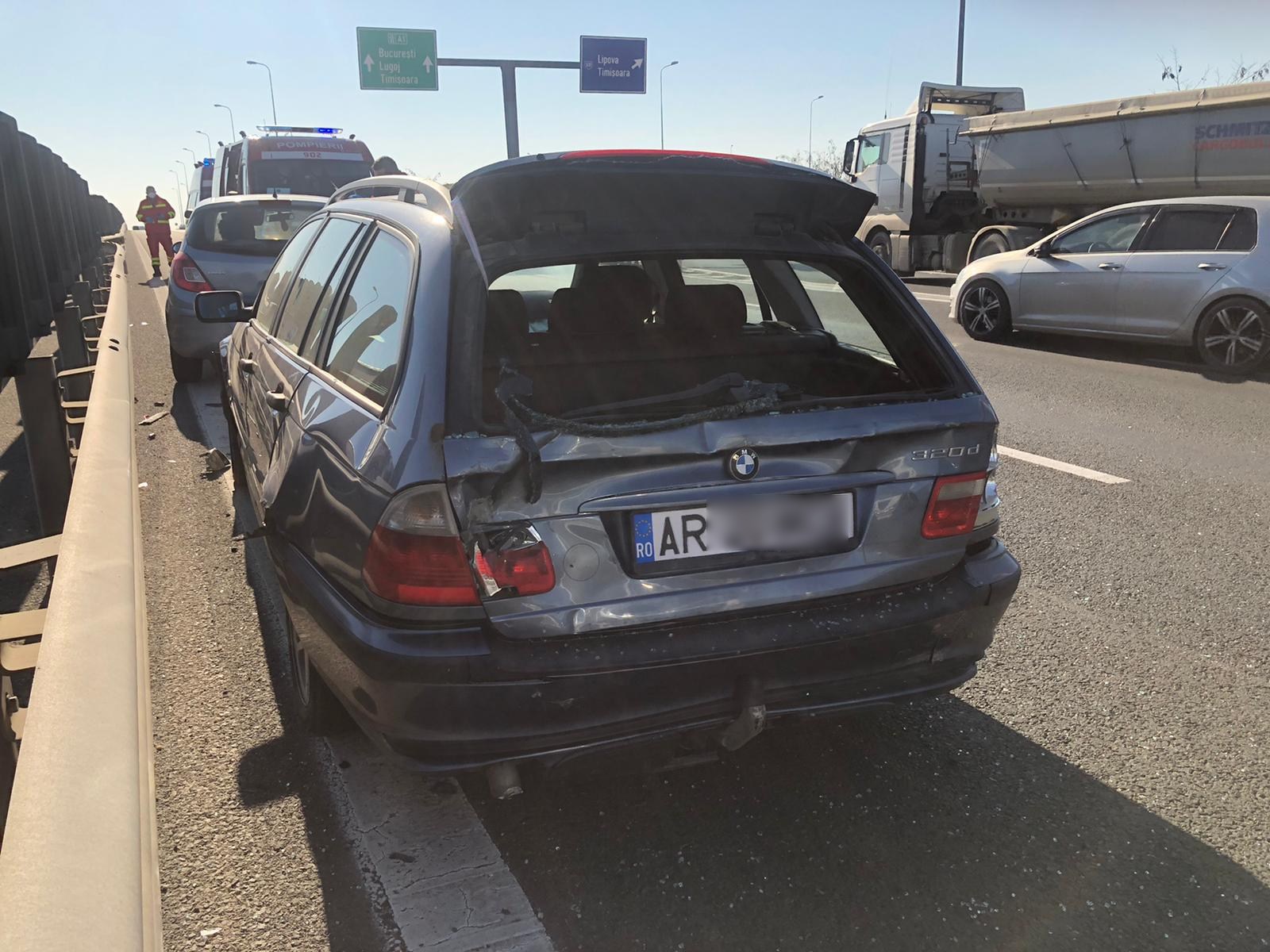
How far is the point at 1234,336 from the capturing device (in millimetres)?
9648

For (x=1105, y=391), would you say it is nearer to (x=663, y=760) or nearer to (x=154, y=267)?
(x=663, y=760)

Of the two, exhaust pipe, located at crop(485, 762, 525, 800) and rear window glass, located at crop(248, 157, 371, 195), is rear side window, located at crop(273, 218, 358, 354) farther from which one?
rear window glass, located at crop(248, 157, 371, 195)

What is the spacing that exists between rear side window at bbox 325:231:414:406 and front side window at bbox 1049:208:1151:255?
9.75 meters

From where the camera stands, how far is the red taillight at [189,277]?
8.92m

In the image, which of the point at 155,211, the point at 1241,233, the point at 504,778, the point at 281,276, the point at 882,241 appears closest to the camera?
the point at 504,778

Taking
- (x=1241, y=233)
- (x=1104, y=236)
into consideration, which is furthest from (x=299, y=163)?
(x=1241, y=233)

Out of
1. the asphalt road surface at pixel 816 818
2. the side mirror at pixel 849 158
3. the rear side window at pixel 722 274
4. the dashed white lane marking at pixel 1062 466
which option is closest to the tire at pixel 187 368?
the asphalt road surface at pixel 816 818

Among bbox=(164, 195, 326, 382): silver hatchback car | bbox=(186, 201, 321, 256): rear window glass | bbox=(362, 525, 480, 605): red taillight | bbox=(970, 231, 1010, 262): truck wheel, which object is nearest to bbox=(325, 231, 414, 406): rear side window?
bbox=(362, 525, 480, 605): red taillight

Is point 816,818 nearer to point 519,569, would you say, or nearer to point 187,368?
point 519,569

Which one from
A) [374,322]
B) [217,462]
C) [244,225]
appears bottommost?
[217,462]

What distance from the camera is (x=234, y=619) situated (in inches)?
163

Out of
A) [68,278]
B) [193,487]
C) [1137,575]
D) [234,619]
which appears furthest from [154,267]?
[1137,575]

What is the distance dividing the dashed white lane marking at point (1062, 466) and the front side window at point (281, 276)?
162 inches

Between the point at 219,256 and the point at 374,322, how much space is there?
7127 mm
